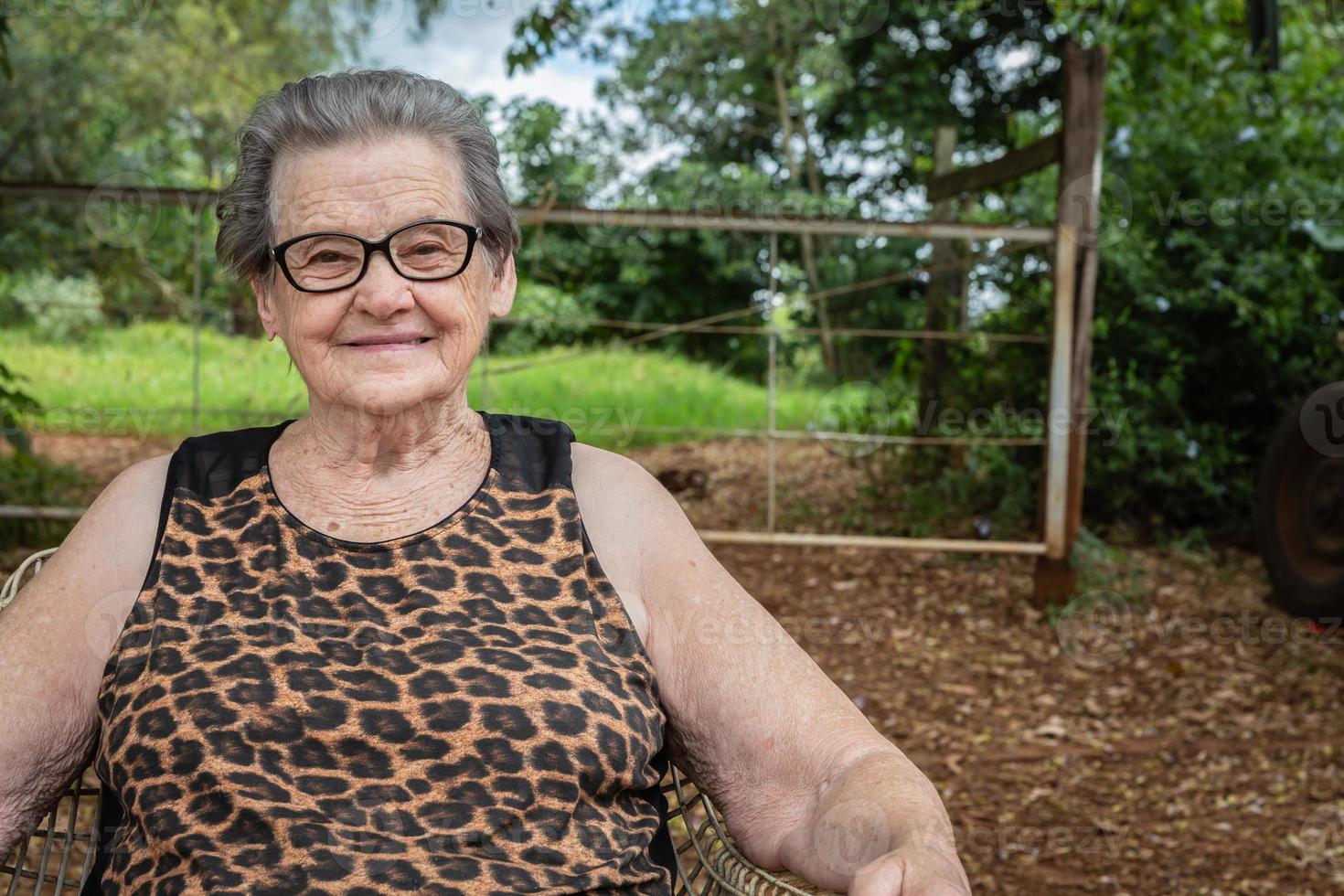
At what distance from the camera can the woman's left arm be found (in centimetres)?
135

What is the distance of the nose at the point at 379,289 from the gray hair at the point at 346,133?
0.15 meters

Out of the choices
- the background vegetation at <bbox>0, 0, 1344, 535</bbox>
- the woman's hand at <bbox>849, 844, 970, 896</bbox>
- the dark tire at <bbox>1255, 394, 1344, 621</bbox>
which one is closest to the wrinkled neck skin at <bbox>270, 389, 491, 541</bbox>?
the woman's hand at <bbox>849, 844, 970, 896</bbox>

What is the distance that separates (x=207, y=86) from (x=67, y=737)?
41.0ft

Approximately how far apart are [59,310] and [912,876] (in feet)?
28.9

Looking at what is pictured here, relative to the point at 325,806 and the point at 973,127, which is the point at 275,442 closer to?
the point at 325,806

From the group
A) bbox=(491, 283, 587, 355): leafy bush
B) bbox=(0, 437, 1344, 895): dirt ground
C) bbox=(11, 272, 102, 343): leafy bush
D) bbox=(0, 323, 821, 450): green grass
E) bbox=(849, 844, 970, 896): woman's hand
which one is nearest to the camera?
bbox=(849, 844, 970, 896): woman's hand

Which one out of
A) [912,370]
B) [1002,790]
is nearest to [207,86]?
[912,370]

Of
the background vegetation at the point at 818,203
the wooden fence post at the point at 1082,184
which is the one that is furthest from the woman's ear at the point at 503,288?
the wooden fence post at the point at 1082,184

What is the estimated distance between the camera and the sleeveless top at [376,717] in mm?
1337

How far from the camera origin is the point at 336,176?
4.93ft

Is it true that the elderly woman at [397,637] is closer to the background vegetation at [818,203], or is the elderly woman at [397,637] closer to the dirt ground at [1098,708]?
the dirt ground at [1098,708]

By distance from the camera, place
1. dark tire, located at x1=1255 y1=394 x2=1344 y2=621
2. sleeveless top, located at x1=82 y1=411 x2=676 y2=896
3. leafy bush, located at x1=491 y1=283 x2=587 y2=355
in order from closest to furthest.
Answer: sleeveless top, located at x1=82 y1=411 x2=676 y2=896 → dark tire, located at x1=1255 y1=394 x2=1344 y2=621 → leafy bush, located at x1=491 y1=283 x2=587 y2=355

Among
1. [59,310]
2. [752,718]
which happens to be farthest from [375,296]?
[59,310]

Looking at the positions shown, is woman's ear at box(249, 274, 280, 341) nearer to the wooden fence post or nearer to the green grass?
the wooden fence post
